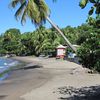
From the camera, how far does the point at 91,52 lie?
1239 cm

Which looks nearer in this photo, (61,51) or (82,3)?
(82,3)

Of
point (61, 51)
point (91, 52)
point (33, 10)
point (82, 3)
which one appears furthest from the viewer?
point (61, 51)

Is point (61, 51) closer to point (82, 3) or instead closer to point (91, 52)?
point (91, 52)

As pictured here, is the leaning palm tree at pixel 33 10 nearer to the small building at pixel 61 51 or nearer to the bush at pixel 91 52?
the bush at pixel 91 52

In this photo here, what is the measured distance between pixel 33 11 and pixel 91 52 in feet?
81.9

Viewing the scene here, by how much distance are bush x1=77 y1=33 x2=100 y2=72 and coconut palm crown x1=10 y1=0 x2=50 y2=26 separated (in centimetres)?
2405

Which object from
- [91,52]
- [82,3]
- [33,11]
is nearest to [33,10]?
[33,11]

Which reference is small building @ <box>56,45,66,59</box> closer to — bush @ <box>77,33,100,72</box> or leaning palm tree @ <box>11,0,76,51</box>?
leaning palm tree @ <box>11,0,76,51</box>

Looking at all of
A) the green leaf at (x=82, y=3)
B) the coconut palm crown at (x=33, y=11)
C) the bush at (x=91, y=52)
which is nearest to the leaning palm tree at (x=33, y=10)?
the coconut palm crown at (x=33, y=11)

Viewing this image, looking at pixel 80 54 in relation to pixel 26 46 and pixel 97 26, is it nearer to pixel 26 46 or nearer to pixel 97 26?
pixel 97 26

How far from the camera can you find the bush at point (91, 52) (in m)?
11.6

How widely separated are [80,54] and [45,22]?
2568 cm

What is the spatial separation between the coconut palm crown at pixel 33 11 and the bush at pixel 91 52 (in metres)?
24.1

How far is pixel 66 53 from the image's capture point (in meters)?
70.1
